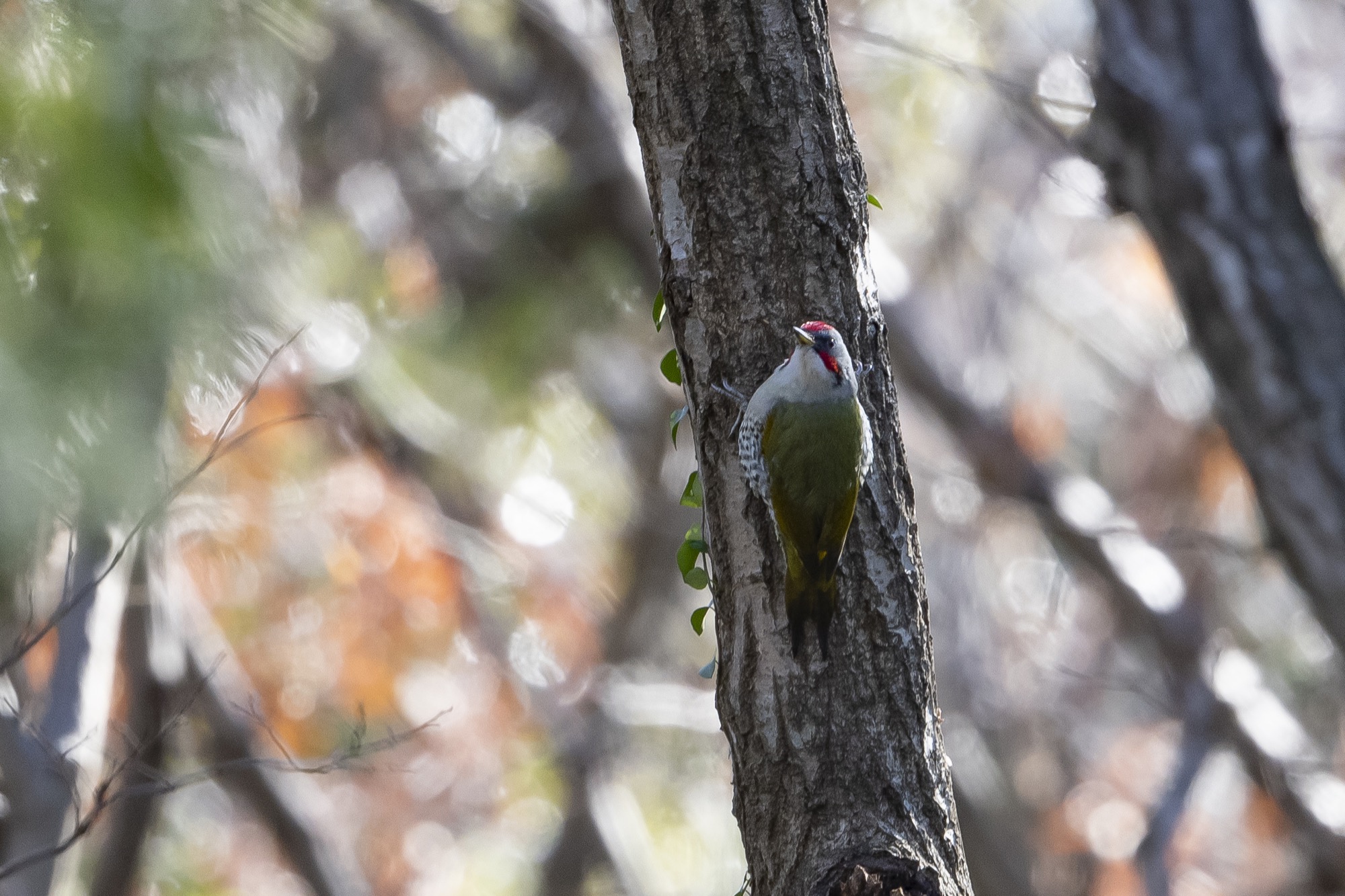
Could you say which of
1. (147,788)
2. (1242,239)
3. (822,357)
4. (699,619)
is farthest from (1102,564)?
(147,788)

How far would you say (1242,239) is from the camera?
3832mm

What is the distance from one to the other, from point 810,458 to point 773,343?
304 mm

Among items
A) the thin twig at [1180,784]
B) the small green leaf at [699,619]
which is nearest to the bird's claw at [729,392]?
the small green leaf at [699,619]

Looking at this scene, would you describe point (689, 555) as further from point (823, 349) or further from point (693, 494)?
point (823, 349)

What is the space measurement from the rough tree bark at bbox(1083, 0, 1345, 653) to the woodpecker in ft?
6.73

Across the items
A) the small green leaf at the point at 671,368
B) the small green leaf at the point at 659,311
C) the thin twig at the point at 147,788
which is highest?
the small green leaf at the point at 659,311

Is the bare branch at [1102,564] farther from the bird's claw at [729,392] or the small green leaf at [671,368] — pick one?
the bird's claw at [729,392]

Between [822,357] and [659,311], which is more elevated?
[659,311]

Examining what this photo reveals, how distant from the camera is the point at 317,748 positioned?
417 inches

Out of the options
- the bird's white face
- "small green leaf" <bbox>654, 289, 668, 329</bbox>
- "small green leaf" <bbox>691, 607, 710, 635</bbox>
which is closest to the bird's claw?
the bird's white face

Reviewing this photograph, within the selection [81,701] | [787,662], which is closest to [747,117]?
[787,662]

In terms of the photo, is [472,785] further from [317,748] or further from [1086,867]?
[1086,867]

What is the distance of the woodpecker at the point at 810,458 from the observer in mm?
2229

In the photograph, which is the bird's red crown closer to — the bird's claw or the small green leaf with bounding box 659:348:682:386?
the bird's claw
